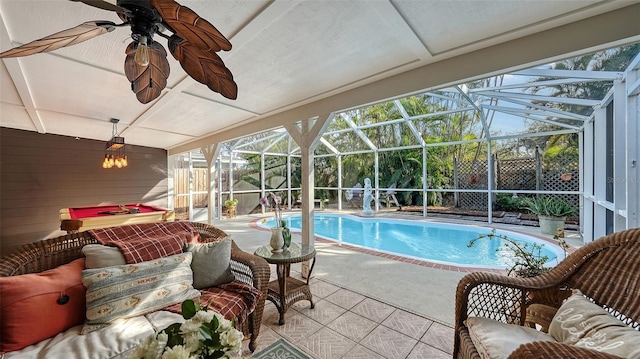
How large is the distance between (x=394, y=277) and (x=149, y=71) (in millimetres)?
3509

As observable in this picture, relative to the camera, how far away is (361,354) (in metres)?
1.97

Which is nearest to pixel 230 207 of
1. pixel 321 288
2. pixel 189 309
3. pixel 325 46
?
pixel 321 288

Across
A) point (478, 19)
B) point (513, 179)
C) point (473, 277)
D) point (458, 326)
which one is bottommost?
point (458, 326)

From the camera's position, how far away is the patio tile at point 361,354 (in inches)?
76.1

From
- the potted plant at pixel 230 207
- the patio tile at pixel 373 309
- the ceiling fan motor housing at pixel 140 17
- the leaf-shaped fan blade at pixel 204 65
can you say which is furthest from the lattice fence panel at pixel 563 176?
the potted plant at pixel 230 207

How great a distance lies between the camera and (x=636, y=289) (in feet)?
4.14

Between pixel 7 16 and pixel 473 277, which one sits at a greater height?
pixel 7 16

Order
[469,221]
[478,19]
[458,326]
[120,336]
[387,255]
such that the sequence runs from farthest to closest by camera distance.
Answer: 1. [469,221]
2. [387,255]
3. [478,19]
4. [458,326]
5. [120,336]

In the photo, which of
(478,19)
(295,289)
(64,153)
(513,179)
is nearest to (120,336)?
(295,289)

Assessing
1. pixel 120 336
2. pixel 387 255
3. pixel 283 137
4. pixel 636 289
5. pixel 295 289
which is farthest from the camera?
pixel 283 137

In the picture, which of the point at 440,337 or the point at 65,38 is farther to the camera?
the point at 440,337

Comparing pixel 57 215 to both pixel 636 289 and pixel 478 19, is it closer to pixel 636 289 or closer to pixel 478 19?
pixel 478 19

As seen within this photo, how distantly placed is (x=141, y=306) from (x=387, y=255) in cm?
371

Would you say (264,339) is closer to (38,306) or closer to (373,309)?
(373,309)
